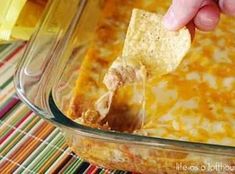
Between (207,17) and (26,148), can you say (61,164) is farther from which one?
(207,17)

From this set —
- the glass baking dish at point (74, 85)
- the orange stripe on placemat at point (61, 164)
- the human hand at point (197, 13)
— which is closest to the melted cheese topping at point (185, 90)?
the glass baking dish at point (74, 85)

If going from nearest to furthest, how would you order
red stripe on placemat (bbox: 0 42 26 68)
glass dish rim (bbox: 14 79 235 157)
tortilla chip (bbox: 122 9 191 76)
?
1. glass dish rim (bbox: 14 79 235 157)
2. tortilla chip (bbox: 122 9 191 76)
3. red stripe on placemat (bbox: 0 42 26 68)

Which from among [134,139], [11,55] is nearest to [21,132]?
[11,55]

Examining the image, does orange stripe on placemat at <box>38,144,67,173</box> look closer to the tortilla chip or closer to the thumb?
the tortilla chip

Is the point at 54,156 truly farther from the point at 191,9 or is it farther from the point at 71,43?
the point at 191,9

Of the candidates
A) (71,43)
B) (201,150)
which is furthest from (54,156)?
(201,150)

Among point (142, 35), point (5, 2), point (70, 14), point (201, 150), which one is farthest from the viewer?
point (5, 2)

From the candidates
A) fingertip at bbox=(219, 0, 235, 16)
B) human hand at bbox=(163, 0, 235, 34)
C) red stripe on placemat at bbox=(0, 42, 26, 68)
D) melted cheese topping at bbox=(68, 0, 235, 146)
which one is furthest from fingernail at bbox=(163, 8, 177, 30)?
red stripe on placemat at bbox=(0, 42, 26, 68)
